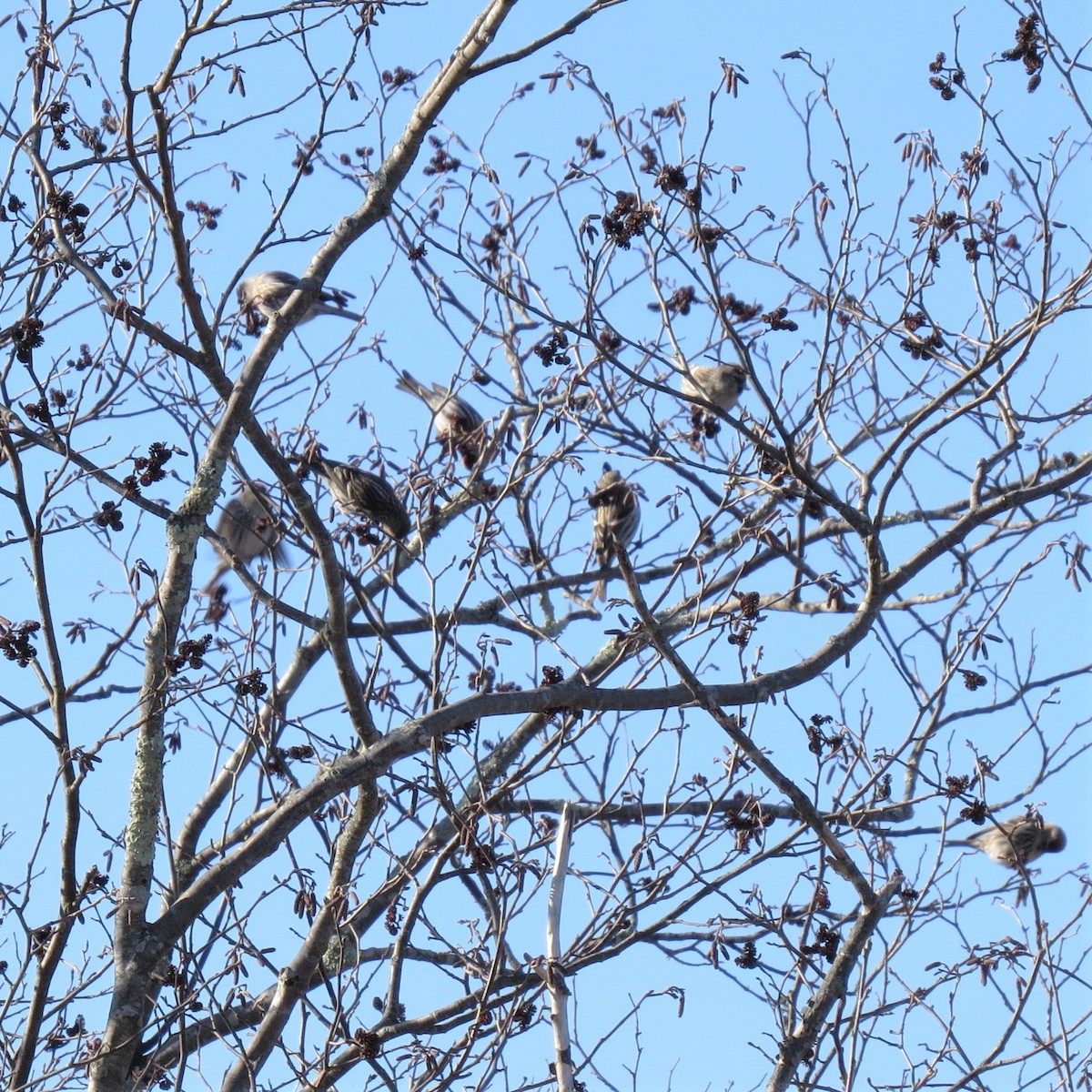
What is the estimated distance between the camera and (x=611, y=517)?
716cm

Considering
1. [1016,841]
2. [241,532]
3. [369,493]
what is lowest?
[1016,841]

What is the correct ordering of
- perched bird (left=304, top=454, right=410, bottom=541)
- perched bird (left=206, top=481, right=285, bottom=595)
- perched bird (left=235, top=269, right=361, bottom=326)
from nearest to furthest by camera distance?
1. perched bird (left=304, top=454, right=410, bottom=541)
2. perched bird (left=206, top=481, right=285, bottom=595)
3. perched bird (left=235, top=269, right=361, bottom=326)

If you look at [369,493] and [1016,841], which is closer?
[369,493]

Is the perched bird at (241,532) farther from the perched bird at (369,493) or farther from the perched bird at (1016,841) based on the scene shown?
the perched bird at (1016,841)

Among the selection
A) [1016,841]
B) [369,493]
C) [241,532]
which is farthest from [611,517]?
[1016,841]

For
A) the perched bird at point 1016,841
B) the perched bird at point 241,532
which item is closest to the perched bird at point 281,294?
the perched bird at point 241,532

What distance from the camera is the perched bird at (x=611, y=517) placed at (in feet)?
18.7

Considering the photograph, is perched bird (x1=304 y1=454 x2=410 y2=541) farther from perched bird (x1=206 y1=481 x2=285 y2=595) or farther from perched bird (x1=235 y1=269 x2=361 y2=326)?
perched bird (x1=235 y1=269 x2=361 y2=326)

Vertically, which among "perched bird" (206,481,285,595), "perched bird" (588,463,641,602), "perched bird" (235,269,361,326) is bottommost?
"perched bird" (588,463,641,602)

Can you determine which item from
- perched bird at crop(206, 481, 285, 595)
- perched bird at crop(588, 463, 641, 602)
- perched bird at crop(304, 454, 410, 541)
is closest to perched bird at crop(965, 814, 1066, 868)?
perched bird at crop(588, 463, 641, 602)

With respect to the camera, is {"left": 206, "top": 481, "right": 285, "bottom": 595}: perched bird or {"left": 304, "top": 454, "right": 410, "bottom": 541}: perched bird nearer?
{"left": 304, "top": 454, "right": 410, "bottom": 541}: perched bird

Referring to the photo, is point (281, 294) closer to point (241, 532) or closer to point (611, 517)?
point (241, 532)

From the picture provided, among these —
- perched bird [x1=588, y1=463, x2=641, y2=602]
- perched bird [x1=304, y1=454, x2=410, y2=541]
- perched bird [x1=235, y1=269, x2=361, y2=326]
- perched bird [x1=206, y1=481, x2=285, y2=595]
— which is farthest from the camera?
perched bird [x1=235, y1=269, x2=361, y2=326]

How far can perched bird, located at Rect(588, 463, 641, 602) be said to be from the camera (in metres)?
5.70
